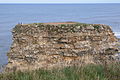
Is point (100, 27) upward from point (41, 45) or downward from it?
upward

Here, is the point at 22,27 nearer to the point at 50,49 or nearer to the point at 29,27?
the point at 29,27

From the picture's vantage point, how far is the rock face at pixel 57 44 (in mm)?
17375

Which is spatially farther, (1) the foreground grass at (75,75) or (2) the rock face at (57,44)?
(2) the rock face at (57,44)

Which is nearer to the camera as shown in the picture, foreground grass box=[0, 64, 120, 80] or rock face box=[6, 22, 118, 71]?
foreground grass box=[0, 64, 120, 80]

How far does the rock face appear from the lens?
1738 centimetres

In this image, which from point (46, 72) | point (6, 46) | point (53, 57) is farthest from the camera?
point (6, 46)

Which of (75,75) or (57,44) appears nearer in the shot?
(75,75)

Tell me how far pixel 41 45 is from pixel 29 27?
1519 millimetres

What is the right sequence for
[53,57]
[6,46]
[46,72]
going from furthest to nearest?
[6,46] → [53,57] → [46,72]

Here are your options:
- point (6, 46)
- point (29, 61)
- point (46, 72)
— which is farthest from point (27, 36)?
point (6, 46)

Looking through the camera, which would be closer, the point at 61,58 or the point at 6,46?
the point at 61,58

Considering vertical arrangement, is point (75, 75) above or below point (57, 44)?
above

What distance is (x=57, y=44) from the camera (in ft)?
57.4

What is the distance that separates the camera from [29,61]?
691 inches
